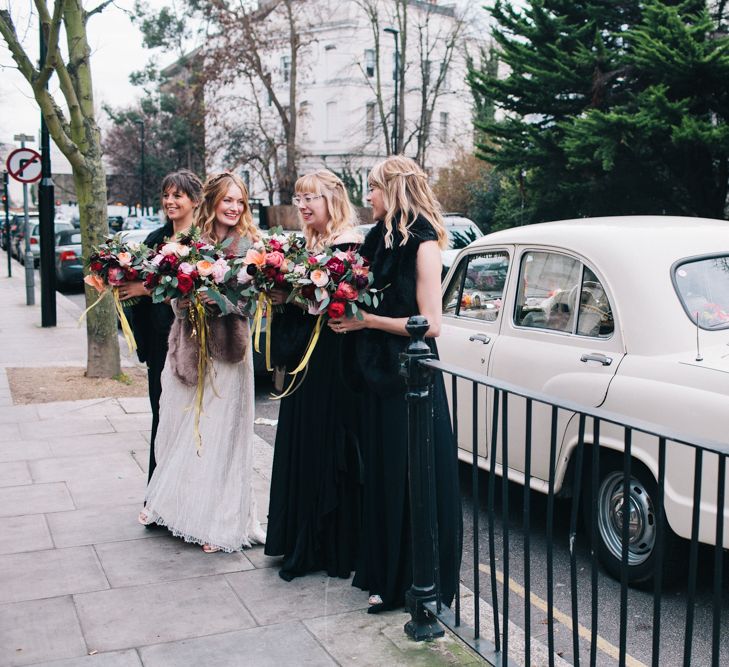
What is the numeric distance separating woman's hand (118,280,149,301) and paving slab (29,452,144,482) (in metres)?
2.10

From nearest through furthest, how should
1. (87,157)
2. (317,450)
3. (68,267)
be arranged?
(317,450), (87,157), (68,267)

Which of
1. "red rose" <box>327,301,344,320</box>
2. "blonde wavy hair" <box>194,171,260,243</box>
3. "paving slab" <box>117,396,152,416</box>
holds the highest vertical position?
"blonde wavy hair" <box>194,171,260,243</box>

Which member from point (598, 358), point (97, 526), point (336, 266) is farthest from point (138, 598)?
point (598, 358)

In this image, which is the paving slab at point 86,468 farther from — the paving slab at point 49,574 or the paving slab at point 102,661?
the paving slab at point 102,661

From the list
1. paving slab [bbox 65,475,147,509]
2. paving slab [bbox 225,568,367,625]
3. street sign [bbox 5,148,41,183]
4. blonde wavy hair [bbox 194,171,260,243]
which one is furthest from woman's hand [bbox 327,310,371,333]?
street sign [bbox 5,148,41,183]

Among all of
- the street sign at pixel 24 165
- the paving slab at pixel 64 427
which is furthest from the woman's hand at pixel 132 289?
the street sign at pixel 24 165

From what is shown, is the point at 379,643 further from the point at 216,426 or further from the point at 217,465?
the point at 216,426

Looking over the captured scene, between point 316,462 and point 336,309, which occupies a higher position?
point 336,309

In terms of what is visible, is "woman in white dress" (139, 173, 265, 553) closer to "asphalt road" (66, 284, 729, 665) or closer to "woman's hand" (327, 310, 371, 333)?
"woman's hand" (327, 310, 371, 333)

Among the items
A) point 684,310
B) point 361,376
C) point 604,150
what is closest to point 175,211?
point 361,376

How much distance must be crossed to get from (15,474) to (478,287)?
3.56m

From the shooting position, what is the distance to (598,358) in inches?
189

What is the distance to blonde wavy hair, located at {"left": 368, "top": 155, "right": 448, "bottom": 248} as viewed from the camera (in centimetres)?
390

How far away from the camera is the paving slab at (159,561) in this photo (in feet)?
14.7
